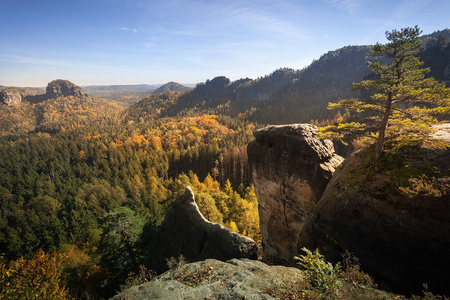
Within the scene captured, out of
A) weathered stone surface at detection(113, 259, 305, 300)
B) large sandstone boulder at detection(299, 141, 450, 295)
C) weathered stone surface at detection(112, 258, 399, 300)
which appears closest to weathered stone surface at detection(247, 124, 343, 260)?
large sandstone boulder at detection(299, 141, 450, 295)

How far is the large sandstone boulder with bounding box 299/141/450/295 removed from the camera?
829 cm

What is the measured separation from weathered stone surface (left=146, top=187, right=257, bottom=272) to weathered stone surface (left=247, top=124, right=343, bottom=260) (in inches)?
215

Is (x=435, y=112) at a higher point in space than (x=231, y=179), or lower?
higher

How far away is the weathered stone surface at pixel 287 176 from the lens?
59.0ft

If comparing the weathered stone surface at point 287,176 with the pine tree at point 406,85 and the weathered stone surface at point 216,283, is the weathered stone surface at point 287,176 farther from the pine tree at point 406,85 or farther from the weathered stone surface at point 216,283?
the weathered stone surface at point 216,283

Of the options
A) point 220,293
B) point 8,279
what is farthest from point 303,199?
point 8,279

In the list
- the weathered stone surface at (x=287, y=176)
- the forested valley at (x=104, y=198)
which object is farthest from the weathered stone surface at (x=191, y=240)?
the weathered stone surface at (x=287, y=176)

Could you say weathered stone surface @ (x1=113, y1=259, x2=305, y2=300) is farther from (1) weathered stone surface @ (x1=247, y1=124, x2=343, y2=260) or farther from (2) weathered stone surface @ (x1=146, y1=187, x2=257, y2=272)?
(1) weathered stone surface @ (x1=247, y1=124, x2=343, y2=260)

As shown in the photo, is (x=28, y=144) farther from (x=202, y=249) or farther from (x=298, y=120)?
(x=298, y=120)

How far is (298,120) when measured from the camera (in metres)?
163

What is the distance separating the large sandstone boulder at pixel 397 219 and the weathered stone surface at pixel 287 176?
484 cm

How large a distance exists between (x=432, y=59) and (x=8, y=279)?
165 metres

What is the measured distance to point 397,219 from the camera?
941cm

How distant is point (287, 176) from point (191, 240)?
11.7 meters
